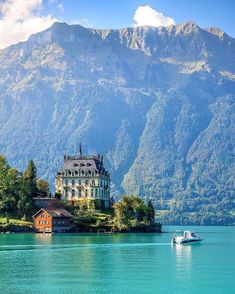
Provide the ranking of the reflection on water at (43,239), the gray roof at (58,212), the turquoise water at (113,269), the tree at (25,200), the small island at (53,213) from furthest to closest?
the tree at (25,200)
the gray roof at (58,212)
the small island at (53,213)
the reflection on water at (43,239)
the turquoise water at (113,269)

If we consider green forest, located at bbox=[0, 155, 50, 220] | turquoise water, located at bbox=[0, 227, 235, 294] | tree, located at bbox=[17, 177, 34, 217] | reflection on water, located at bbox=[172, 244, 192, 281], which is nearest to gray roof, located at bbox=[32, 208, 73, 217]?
tree, located at bbox=[17, 177, 34, 217]

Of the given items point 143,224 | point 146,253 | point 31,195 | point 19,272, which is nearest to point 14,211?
point 31,195

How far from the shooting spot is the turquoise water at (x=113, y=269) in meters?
76.2

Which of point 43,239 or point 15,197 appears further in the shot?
point 15,197

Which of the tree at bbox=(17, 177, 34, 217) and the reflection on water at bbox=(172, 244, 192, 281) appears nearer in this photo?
the reflection on water at bbox=(172, 244, 192, 281)

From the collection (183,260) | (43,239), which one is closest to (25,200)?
(43,239)

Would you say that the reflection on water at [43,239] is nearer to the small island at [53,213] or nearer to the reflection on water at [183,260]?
the small island at [53,213]

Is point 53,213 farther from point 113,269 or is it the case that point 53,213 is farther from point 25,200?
point 113,269

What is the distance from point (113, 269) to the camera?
92.8 m

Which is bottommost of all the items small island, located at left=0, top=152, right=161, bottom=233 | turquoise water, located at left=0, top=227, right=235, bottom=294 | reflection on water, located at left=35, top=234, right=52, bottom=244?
turquoise water, located at left=0, top=227, right=235, bottom=294

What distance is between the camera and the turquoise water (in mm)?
76250

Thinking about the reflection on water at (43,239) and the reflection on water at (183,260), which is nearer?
the reflection on water at (183,260)

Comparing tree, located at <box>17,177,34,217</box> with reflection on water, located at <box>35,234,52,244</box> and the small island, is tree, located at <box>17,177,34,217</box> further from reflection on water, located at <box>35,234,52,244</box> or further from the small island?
reflection on water, located at <box>35,234,52,244</box>

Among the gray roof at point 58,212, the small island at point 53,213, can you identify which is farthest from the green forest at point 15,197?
the gray roof at point 58,212
